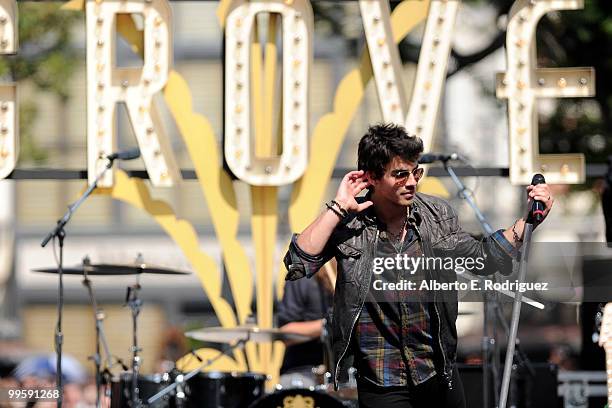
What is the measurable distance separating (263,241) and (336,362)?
571cm

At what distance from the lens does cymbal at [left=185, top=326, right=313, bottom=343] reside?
33.0 feet

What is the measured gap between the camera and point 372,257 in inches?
243

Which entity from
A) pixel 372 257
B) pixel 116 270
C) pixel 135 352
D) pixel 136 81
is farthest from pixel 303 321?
pixel 372 257

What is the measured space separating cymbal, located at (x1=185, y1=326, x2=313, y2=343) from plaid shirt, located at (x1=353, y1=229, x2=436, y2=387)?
394cm

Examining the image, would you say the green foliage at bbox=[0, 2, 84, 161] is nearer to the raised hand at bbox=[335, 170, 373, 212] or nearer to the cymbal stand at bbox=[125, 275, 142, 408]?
the cymbal stand at bbox=[125, 275, 142, 408]

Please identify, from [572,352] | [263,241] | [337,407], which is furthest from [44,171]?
[572,352]

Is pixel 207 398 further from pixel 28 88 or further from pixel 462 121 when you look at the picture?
pixel 28 88

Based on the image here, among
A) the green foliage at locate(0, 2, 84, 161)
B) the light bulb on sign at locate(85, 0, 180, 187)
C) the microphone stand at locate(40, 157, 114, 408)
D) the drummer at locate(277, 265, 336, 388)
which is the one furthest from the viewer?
the green foliage at locate(0, 2, 84, 161)

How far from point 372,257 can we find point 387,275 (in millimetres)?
102

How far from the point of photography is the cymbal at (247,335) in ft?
33.0

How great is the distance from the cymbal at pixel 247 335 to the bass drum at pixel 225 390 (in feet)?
0.93

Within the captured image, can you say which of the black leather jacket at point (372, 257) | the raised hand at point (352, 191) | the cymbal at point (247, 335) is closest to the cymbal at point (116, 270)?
the cymbal at point (247, 335)

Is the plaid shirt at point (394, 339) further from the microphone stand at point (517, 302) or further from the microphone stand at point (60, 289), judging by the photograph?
Answer: the microphone stand at point (60, 289)

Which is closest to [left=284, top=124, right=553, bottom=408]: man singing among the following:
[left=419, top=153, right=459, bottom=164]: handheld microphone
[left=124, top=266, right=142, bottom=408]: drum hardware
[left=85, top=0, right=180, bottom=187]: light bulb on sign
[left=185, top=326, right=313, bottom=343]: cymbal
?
[left=419, top=153, right=459, bottom=164]: handheld microphone
